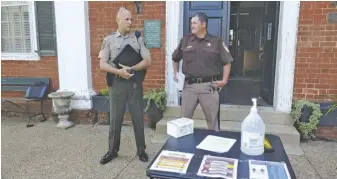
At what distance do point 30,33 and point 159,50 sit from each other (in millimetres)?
2658

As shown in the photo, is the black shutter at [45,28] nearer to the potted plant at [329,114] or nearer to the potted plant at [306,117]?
the potted plant at [306,117]

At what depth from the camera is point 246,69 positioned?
29.6 ft

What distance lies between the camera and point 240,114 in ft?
14.6

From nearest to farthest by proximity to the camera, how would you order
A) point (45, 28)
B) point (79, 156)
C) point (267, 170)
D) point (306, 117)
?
point (267, 170), point (79, 156), point (306, 117), point (45, 28)

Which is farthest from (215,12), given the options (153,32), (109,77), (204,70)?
(109,77)

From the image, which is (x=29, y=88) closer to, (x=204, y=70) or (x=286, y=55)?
(x=204, y=70)

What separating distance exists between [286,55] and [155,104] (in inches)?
87.8

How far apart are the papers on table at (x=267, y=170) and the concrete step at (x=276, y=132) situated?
230cm

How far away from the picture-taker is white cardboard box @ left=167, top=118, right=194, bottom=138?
2262mm

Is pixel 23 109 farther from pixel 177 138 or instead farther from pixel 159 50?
pixel 177 138

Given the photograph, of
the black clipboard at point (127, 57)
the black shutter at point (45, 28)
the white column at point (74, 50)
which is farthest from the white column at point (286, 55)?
the black shutter at point (45, 28)

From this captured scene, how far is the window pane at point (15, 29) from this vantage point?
5.36 meters

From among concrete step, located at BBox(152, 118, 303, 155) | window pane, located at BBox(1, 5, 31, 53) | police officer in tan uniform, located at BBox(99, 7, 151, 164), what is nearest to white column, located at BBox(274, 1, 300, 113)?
concrete step, located at BBox(152, 118, 303, 155)

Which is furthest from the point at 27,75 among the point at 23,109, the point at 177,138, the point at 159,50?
the point at 177,138
